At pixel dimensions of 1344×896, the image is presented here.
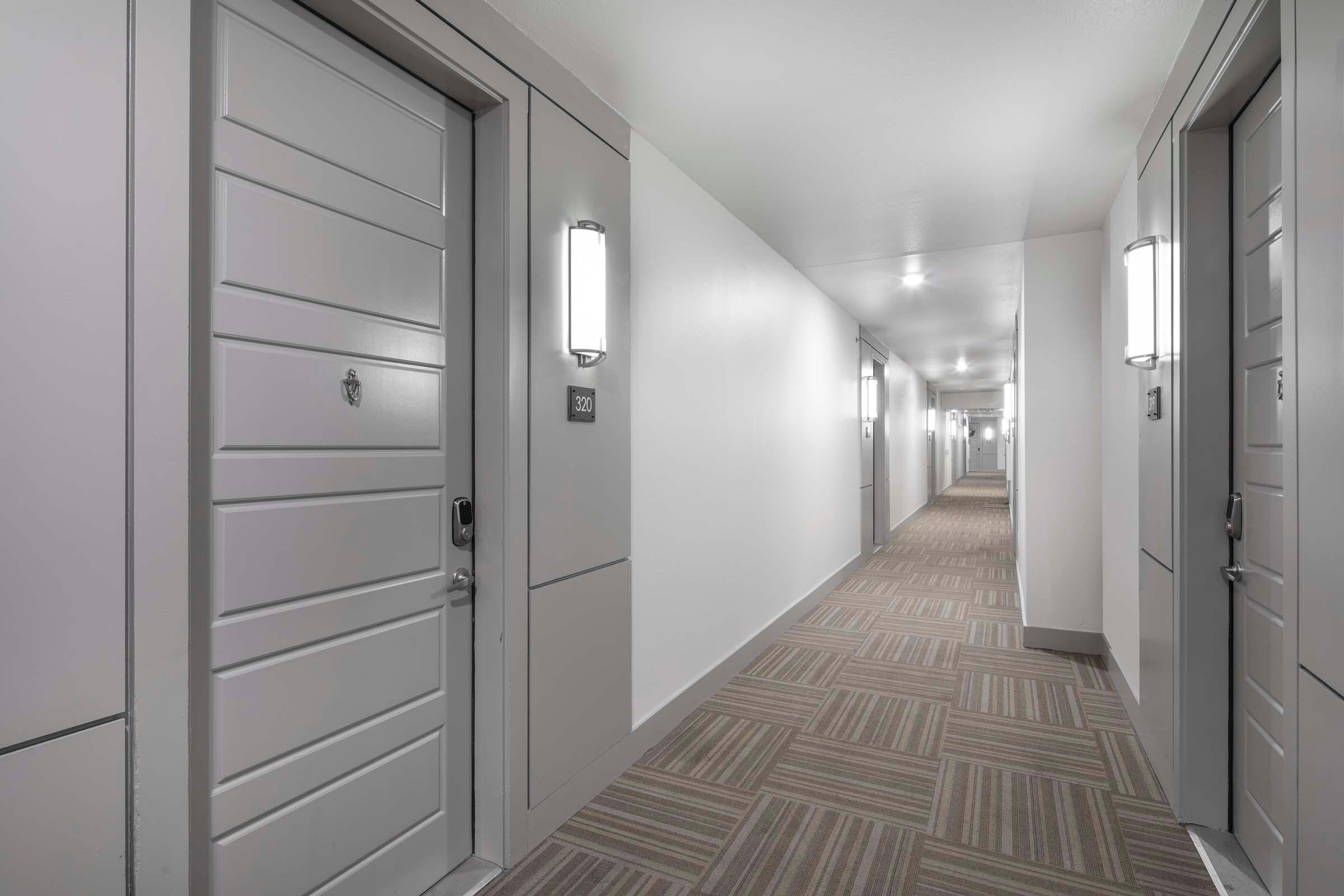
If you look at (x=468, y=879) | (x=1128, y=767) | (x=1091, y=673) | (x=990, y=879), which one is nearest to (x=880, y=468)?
(x=1091, y=673)

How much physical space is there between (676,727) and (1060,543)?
2.62 m

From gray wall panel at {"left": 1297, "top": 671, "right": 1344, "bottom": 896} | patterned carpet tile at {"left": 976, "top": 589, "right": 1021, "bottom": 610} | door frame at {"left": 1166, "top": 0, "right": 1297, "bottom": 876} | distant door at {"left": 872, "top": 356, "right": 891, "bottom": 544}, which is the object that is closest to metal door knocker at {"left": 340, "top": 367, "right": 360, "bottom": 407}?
gray wall panel at {"left": 1297, "top": 671, "right": 1344, "bottom": 896}

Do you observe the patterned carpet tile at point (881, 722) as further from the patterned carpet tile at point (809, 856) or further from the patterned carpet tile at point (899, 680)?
the patterned carpet tile at point (809, 856)

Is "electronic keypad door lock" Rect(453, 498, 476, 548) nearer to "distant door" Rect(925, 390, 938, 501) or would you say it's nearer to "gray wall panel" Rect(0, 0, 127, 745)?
"gray wall panel" Rect(0, 0, 127, 745)

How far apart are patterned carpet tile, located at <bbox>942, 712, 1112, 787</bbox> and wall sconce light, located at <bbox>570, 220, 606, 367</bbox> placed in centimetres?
211

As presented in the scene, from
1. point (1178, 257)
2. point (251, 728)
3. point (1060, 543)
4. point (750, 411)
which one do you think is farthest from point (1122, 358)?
point (251, 728)

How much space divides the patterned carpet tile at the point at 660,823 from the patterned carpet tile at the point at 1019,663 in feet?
6.47

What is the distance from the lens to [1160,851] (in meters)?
2.07

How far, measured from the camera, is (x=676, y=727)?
3.01 m

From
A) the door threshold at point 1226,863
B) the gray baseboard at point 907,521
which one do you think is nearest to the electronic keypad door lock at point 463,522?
the door threshold at point 1226,863

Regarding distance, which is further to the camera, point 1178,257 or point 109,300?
point 1178,257

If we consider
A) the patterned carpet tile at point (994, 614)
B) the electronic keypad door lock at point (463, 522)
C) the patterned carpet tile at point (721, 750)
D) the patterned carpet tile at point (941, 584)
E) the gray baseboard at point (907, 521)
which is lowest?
the patterned carpet tile at point (721, 750)

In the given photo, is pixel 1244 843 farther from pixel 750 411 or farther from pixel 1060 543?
pixel 750 411

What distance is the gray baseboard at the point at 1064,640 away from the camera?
4.03 metres
